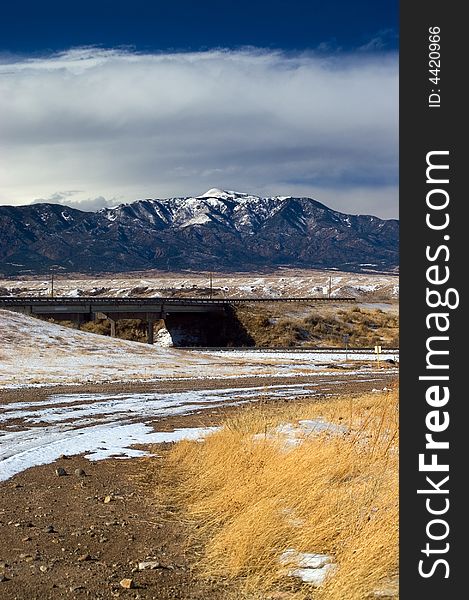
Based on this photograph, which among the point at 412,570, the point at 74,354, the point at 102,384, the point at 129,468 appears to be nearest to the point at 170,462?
the point at 129,468

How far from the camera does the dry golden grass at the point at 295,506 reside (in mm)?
7223

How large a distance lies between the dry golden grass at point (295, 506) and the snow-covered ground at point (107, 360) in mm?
22794

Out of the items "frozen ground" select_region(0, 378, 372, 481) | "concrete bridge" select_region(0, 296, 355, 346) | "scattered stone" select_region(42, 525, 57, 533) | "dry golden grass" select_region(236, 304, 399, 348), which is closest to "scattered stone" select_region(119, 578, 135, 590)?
A: "scattered stone" select_region(42, 525, 57, 533)

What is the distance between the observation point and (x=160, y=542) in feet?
29.8

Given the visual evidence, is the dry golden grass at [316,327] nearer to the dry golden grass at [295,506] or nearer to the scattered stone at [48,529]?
the dry golden grass at [295,506]

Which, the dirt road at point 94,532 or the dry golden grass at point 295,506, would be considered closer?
the dry golden grass at point 295,506

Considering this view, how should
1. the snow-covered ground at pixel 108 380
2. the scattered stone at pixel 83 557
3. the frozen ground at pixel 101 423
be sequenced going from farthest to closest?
1. the snow-covered ground at pixel 108 380
2. the frozen ground at pixel 101 423
3. the scattered stone at pixel 83 557

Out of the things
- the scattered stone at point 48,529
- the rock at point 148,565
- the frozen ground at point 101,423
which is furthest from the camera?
the frozen ground at point 101,423

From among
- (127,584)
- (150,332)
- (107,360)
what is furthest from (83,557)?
(150,332)

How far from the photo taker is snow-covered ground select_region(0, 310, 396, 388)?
3903 cm

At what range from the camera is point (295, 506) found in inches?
365

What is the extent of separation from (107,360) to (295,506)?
126 ft

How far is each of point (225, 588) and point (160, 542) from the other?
1790 millimetres

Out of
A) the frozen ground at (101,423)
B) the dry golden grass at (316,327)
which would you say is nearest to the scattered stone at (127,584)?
the frozen ground at (101,423)
